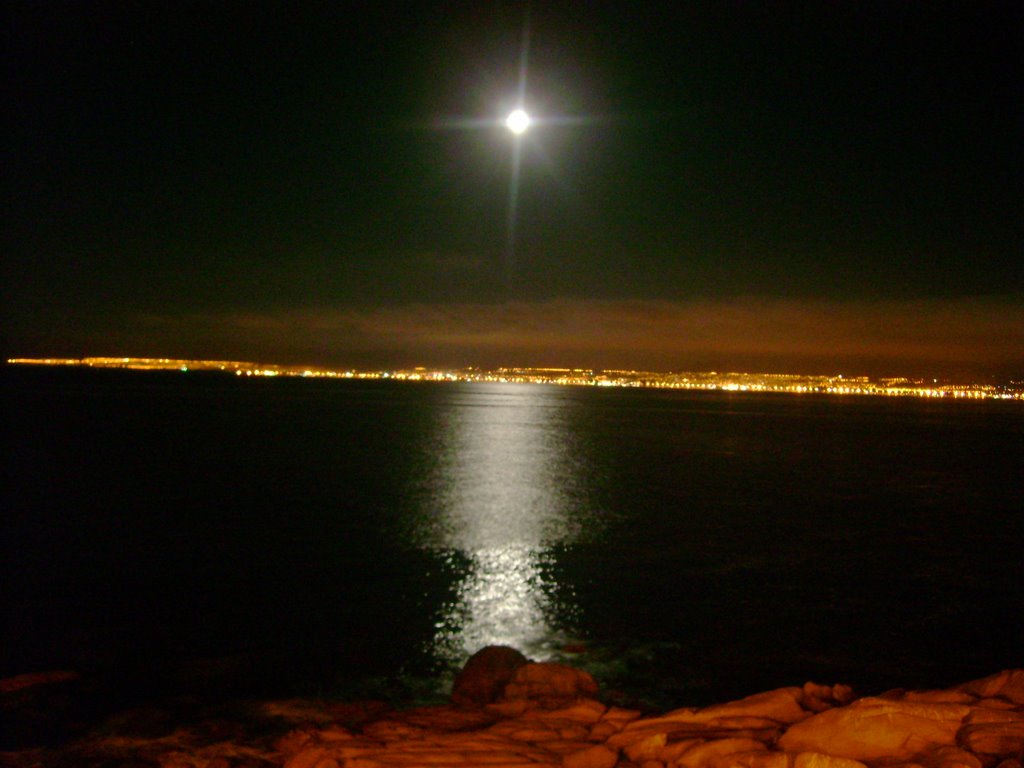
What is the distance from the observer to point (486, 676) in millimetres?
13547

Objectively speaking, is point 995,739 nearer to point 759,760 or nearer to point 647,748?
point 759,760

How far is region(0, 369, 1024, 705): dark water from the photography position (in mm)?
17641

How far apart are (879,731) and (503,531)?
2480 centimetres

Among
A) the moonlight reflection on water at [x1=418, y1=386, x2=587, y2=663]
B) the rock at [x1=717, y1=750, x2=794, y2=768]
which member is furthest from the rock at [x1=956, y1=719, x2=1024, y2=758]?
the moonlight reflection on water at [x1=418, y1=386, x2=587, y2=663]

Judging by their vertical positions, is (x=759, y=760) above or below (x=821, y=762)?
below

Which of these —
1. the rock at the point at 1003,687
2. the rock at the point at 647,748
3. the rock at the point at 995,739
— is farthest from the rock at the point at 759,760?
the rock at the point at 1003,687

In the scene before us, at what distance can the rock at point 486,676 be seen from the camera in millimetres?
13188

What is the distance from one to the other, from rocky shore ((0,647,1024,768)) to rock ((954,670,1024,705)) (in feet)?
0.07

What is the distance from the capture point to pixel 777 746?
8.43 meters

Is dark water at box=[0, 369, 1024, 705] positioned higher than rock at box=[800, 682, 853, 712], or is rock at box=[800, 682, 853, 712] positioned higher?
rock at box=[800, 682, 853, 712]

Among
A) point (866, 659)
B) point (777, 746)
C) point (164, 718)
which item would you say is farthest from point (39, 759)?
point (866, 659)

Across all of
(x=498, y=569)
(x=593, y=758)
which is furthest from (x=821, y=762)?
(x=498, y=569)

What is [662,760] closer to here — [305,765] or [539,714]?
[539,714]

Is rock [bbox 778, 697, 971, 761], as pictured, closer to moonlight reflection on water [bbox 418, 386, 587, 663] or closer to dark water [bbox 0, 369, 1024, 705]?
dark water [bbox 0, 369, 1024, 705]
